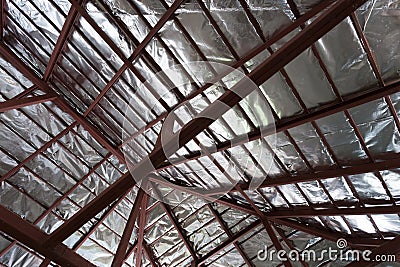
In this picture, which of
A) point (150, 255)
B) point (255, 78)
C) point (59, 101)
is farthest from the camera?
point (150, 255)

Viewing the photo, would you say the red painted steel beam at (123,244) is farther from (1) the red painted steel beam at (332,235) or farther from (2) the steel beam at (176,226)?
(2) the steel beam at (176,226)

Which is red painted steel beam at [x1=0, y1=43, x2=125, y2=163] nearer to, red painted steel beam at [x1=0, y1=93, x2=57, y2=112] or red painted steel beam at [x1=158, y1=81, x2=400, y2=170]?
red painted steel beam at [x1=0, y1=93, x2=57, y2=112]

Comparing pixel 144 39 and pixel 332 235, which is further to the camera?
pixel 332 235

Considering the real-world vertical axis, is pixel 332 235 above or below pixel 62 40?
below

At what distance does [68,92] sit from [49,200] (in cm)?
464

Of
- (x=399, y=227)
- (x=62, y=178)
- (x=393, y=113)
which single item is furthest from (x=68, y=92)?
(x=399, y=227)

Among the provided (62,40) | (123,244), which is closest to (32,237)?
(123,244)

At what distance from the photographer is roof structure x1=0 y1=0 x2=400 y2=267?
28.1 ft

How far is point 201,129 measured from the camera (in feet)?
24.3

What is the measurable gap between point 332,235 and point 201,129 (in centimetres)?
860

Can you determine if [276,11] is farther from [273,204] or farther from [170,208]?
[170,208]

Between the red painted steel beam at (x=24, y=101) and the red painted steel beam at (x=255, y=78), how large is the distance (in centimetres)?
493

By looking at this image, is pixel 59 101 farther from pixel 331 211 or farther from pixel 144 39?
pixel 331 211

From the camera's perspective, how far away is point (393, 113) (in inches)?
369
